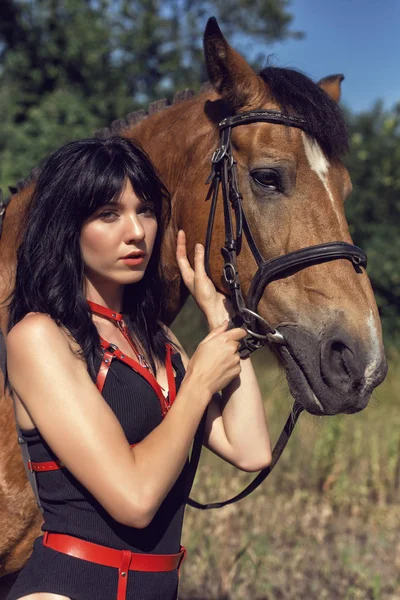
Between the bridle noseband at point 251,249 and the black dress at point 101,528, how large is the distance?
460 mm

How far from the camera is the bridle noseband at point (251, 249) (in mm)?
2133

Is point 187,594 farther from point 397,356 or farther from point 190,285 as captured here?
point 397,356

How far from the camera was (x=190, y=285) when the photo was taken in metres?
2.39

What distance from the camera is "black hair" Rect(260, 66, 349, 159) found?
2.28 metres

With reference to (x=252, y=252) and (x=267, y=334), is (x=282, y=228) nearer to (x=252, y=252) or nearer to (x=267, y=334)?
(x=252, y=252)

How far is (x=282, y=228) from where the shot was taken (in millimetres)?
2229

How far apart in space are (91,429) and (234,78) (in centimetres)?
137

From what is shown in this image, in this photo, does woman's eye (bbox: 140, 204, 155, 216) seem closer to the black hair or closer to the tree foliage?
the black hair

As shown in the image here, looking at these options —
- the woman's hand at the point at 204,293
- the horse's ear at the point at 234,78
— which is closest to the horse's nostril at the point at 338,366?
the woman's hand at the point at 204,293

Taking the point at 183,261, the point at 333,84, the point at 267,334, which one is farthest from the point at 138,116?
the point at 267,334

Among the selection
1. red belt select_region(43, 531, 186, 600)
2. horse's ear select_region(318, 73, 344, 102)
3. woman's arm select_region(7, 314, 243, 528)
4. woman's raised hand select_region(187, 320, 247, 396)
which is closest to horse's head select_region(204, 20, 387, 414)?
woman's raised hand select_region(187, 320, 247, 396)

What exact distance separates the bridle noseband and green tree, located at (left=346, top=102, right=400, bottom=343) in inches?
293

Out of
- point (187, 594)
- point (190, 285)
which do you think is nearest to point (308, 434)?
point (187, 594)

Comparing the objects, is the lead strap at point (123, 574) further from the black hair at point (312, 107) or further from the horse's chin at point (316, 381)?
the black hair at point (312, 107)
